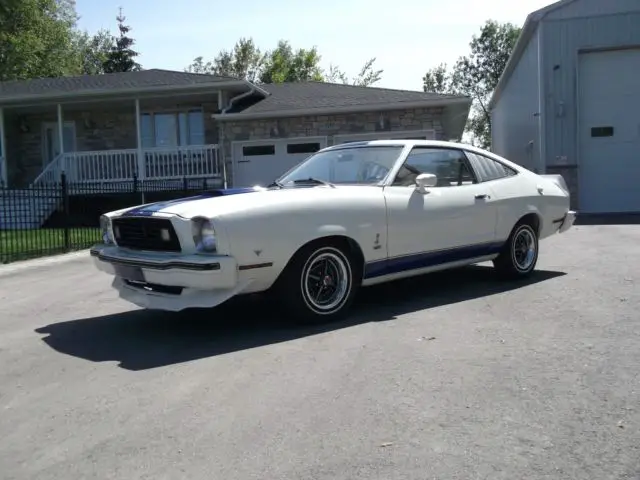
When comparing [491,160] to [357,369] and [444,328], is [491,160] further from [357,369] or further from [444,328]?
[357,369]

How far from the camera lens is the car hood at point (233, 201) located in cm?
512

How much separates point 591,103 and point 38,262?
529 inches

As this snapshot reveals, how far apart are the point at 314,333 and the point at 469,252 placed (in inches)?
86.3

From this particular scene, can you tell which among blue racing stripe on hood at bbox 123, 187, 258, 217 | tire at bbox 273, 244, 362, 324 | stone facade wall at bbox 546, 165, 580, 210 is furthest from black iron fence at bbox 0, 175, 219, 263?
stone facade wall at bbox 546, 165, 580, 210

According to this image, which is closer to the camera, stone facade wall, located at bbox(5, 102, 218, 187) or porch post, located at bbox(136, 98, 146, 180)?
porch post, located at bbox(136, 98, 146, 180)

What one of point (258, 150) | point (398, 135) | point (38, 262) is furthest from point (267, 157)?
point (38, 262)

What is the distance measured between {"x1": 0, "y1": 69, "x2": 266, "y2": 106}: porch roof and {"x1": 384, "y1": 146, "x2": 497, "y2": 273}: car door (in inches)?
528

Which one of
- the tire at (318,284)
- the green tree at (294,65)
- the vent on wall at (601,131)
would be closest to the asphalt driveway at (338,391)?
the tire at (318,284)

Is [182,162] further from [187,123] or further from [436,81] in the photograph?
[436,81]

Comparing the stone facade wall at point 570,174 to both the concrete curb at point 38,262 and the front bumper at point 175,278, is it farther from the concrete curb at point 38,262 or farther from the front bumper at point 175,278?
the front bumper at point 175,278

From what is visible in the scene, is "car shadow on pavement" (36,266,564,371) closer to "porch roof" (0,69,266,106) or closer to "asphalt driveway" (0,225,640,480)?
"asphalt driveway" (0,225,640,480)

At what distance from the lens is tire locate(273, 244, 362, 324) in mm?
5352

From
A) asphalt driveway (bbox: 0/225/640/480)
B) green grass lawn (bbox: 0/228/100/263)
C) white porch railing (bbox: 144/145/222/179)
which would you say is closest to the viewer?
asphalt driveway (bbox: 0/225/640/480)

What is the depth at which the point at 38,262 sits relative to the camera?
10641 millimetres
